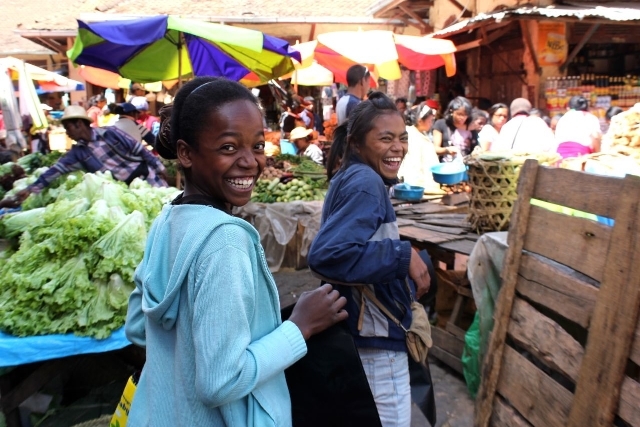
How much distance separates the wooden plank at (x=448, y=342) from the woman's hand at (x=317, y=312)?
3.08 metres

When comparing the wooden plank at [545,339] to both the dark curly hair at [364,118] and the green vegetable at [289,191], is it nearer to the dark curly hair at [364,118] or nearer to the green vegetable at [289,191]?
the dark curly hair at [364,118]

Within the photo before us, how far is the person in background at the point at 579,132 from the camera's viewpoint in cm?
704

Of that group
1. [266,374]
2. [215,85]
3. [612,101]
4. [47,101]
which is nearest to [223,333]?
[266,374]

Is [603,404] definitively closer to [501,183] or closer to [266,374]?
[266,374]

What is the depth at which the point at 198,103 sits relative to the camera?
123 cm

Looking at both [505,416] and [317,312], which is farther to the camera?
[505,416]

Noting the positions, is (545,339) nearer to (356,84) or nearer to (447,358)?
(447,358)

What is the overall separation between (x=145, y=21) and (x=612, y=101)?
863cm

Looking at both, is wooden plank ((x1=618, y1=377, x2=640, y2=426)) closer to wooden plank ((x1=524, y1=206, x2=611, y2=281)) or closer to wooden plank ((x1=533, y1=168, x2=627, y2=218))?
wooden plank ((x1=524, y1=206, x2=611, y2=281))

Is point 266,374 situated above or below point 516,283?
above

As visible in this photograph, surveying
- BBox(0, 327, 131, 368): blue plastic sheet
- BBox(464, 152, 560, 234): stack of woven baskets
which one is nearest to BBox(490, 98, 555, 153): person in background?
BBox(464, 152, 560, 234): stack of woven baskets

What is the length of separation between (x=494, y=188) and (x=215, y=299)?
Result: 10.1 ft

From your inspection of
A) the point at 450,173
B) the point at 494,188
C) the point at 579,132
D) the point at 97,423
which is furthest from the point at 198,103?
the point at 579,132

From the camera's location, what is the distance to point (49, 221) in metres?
3.34
